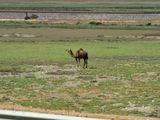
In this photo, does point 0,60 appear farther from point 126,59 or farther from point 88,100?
point 88,100

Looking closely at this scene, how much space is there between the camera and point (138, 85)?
1975 centimetres

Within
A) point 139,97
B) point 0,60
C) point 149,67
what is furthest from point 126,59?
point 139,97

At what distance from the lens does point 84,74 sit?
23.2 m

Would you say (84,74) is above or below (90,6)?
below

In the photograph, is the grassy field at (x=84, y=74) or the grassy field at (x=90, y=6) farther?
the grassy field at (x=90, y=6)

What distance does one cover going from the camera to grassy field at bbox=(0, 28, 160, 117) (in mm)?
15573

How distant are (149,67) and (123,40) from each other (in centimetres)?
1623

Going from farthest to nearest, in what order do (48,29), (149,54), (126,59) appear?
(48,29) < (149,54) < (126,59)

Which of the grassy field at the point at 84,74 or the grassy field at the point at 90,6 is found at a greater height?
the grassy field at the point at 90,6

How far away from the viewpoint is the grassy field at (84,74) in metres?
15.6

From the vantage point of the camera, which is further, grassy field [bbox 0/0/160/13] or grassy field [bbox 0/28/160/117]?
grassy field [bbox 0/0/160/13]

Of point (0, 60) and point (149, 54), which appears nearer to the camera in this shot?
point (0, 60)

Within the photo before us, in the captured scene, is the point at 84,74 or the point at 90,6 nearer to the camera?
the point at 84,74

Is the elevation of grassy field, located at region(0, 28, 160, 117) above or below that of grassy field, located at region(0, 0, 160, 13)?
below
